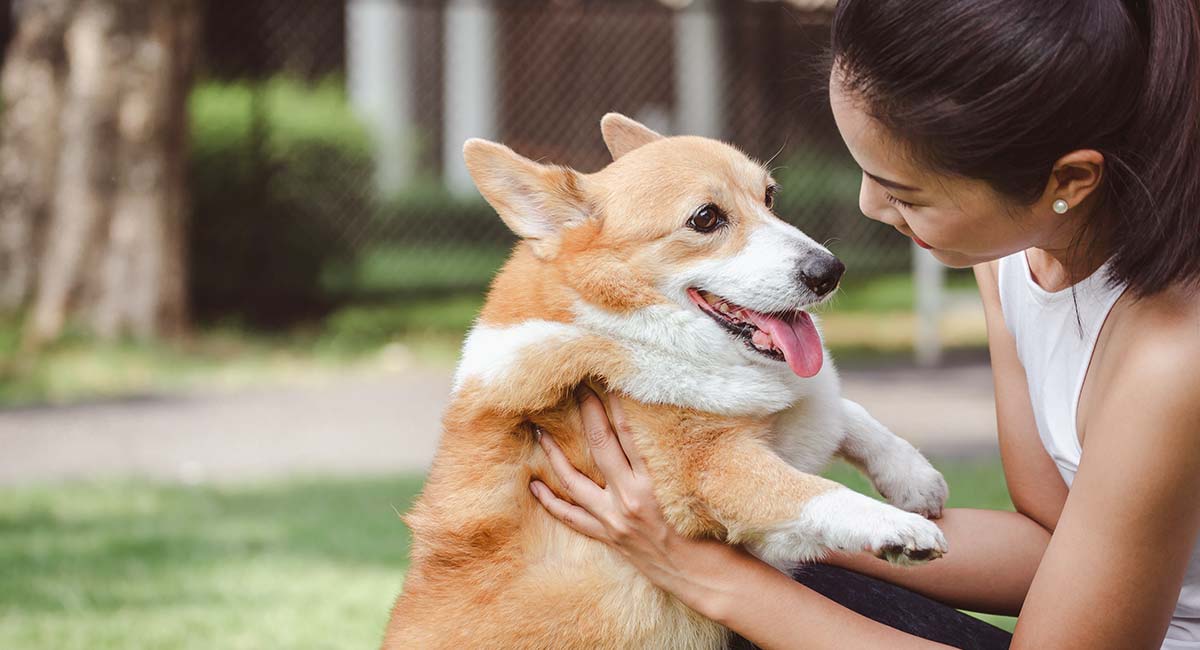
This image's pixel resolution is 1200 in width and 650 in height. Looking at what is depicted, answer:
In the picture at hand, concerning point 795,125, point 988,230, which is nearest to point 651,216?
point 988,230

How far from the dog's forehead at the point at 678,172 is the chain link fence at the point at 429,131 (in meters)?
4.96

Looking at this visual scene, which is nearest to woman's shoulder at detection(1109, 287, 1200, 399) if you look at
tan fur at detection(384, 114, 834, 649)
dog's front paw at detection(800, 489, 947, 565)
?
dog's front paw at detection(800, 489, 947, 565)

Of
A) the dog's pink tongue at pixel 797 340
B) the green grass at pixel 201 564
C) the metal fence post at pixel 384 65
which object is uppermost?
the metal fence post at pixel 384 65

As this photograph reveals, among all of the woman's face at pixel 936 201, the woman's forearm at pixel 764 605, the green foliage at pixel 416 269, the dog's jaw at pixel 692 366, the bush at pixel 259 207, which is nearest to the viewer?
the woman's face at pixel 936 201

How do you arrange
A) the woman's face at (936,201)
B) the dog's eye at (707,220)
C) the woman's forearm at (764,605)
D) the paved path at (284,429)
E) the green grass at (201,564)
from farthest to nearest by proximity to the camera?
the paved path at (284,429), the green grass at (201,564), the dog's eye at (707,220), the woman's forearm at (764,605), the woman's face at (936,201)

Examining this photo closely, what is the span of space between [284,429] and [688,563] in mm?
4557

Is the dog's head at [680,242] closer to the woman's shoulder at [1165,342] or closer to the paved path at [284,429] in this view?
the woman's shoulder at [1165,342]

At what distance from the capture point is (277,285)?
8914 mm

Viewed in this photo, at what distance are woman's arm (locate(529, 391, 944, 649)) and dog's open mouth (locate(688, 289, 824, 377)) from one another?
0.29m

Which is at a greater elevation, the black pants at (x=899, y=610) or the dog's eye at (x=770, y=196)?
the dog's eye at (x=770, y=196)

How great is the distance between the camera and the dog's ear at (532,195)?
8.11 feet

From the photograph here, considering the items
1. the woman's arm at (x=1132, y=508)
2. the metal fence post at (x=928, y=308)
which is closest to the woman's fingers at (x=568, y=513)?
the woman's arm at (x=1132, y=508)

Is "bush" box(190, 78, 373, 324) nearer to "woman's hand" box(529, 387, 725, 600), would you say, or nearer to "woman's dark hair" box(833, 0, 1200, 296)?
"woman's hand" box(529, 387, 725, 600)

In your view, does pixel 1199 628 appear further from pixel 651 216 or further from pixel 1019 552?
pixel 651 216
